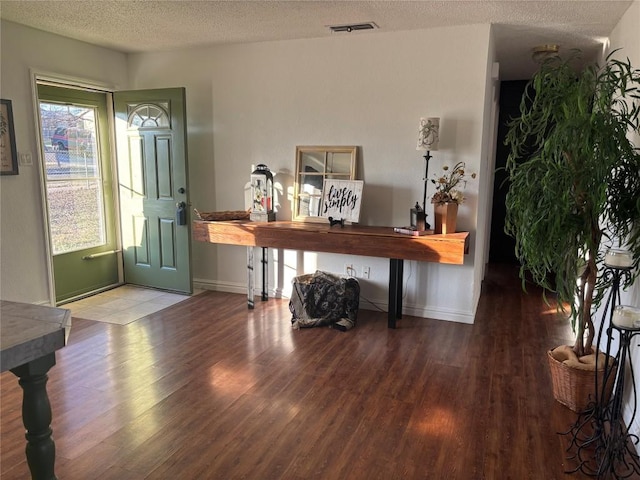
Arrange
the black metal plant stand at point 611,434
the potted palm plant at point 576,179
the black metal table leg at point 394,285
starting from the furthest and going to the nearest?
the black metal table leg at point 394,285, the potted palm plant at point 576,179, the black metal plant stand at point 611,434

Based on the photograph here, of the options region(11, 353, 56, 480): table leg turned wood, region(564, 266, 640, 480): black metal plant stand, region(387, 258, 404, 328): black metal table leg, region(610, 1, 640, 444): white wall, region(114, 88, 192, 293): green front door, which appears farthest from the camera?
region(114, 88, 192, 293): green front door

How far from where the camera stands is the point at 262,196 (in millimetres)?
4246

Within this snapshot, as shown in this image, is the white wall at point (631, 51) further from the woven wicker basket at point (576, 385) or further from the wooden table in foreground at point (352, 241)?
Result: the wooden table in foreground at point (352, 241)

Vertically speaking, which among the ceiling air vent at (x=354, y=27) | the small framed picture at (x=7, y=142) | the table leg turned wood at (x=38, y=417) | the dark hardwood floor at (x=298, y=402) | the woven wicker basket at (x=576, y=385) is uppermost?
the ceiling air vent at (x=354, y=27)

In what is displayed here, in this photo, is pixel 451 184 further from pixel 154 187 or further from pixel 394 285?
pixel 154 187

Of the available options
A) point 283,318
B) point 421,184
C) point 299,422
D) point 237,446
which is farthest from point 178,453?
point 421,184

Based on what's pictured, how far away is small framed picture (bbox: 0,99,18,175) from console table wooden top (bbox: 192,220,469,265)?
149 cm

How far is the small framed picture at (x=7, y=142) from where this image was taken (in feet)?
12.1

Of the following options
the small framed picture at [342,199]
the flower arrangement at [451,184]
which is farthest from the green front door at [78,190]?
the flower arrangement at [451,184]

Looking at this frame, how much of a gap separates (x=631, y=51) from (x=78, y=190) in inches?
177

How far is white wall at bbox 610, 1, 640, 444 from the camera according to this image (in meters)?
2.29

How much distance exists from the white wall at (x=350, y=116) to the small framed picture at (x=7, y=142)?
1.40 m

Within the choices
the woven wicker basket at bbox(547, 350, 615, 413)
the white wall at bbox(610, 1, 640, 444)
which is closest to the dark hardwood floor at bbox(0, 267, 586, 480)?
the woven wicker basket at bbox(547, 350, 615, 413)

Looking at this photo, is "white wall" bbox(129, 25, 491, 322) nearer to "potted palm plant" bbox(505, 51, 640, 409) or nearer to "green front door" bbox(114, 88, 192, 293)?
"green front door" bbox(114, 88, 192, 293)
